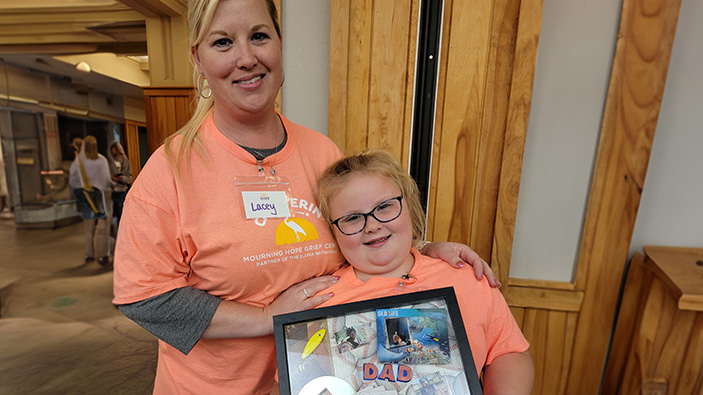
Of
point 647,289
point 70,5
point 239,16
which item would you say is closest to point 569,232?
point 647,289

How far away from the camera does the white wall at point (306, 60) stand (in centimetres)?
148

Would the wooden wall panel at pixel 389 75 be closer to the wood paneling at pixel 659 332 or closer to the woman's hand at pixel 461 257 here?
the woman's hand at pixel 461 257

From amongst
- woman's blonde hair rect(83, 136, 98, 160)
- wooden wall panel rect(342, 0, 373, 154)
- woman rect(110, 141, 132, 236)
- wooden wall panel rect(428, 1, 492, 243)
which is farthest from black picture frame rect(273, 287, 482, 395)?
woman's blonde hair rect(83, 136, 98, 160)

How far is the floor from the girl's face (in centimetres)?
240

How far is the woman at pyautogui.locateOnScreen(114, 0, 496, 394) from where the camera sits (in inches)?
31.4

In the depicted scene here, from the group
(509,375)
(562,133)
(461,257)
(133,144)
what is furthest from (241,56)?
(133,144)

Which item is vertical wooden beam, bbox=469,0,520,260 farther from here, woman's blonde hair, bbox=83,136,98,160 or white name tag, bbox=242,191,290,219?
woman's blonde hair, bbox=83,136,98,160

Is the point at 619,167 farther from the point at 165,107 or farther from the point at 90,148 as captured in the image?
the point at 90,148

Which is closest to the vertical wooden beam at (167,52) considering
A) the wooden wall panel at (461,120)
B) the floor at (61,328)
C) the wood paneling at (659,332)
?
the floor at (61,328)

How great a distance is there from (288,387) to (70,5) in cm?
549

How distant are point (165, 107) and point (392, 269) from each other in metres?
4.67

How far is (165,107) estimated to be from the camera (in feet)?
15.1

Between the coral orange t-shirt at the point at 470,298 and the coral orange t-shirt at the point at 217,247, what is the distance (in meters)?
0.12

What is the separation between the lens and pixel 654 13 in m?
1.25
